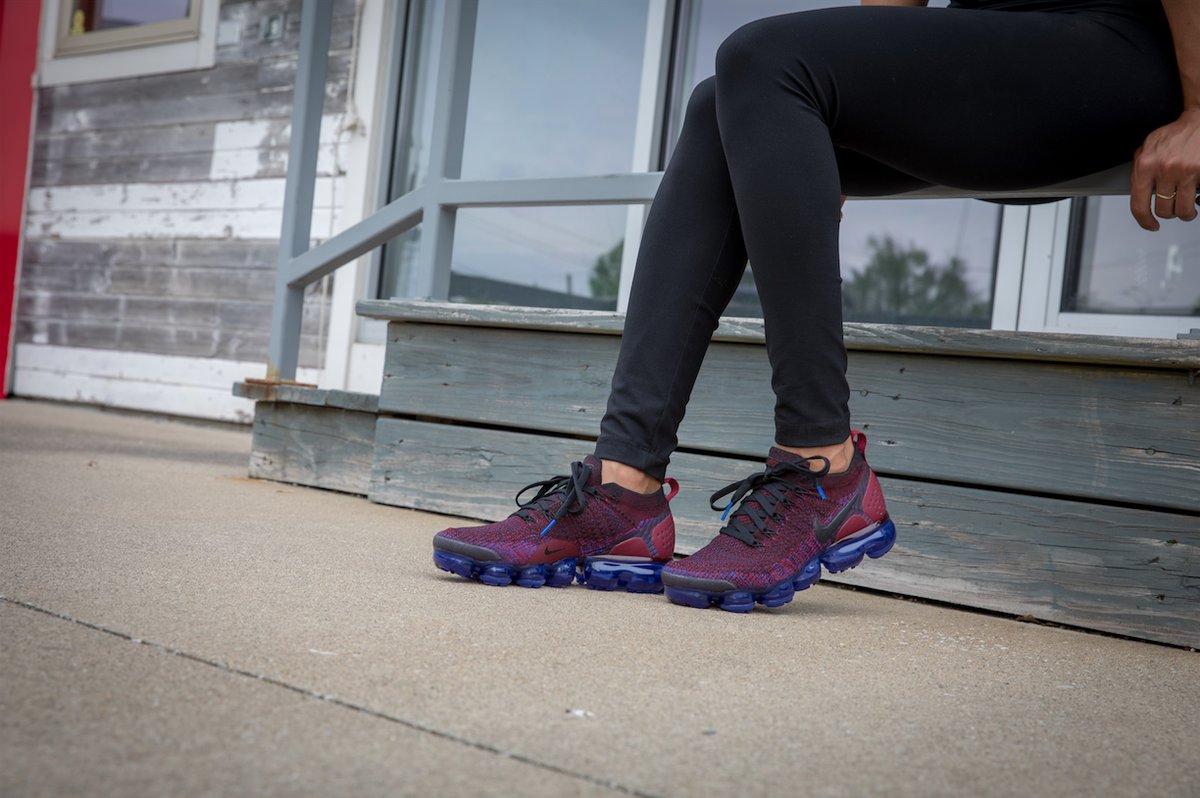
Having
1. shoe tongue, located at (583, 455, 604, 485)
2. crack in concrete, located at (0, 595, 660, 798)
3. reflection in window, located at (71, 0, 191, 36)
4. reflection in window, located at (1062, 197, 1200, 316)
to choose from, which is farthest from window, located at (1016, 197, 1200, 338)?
reflection in window, located at (71, 0, 191, 36)

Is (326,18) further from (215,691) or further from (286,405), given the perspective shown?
(215,691)

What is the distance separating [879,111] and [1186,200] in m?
0.32

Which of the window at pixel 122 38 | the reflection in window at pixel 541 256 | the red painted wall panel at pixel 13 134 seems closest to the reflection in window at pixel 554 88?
the reflection in window at pixel 541 256

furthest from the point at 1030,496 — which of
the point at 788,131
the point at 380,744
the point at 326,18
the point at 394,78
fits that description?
the point at 394,78

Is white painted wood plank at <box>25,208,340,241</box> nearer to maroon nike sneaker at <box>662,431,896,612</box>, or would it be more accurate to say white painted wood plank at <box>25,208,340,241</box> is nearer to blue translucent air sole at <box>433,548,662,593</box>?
blue translucent air sole at <box>433,548,662,593</box>

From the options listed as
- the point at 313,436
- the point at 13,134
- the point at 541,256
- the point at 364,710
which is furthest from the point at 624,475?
the point at 13,134

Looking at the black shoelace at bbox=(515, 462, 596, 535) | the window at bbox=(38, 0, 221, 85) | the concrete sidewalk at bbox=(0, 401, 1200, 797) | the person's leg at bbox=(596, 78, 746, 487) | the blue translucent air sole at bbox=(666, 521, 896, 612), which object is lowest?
the concrete sidewalk at bbox=(0, 401, 1200, 797)

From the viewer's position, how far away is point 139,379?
414cm

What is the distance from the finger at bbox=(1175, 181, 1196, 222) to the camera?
3.44 ft

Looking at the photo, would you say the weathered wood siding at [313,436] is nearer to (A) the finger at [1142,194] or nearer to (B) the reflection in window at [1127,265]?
(A) the finger at [1142,194]

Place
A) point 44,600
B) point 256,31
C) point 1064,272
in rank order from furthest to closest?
1. point 256,31
2. point 1064,272
3. point 44,600

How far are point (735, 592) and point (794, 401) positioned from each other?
212 mm

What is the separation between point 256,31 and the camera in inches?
151

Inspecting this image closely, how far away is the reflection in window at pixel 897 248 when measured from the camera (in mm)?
3064
